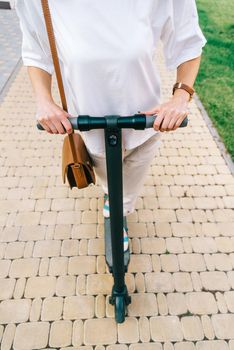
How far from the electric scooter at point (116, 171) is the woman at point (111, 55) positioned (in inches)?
A: 2.4

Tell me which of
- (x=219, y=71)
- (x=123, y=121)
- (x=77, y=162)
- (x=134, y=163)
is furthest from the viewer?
(x=219, y=71)

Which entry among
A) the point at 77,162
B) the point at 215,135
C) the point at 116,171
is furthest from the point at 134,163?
the point at 215,135

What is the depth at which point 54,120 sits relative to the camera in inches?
58.2

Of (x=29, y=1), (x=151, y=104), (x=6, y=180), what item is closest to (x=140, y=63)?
(x=151, y=104)

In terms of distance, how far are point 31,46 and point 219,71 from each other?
488 centimetres

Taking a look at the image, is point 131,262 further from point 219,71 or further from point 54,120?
point 219,71

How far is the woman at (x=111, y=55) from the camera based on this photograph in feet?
4.72

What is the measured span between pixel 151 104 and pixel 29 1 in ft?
2.44

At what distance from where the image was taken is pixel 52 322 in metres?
2.25

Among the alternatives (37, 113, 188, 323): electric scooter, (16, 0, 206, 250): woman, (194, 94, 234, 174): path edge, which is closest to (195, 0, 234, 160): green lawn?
(194, 94, 234, 174): path edge

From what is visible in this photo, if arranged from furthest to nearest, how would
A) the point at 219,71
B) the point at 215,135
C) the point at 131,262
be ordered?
the point at 219,71 → the point at 215,135 → the point at 131,262

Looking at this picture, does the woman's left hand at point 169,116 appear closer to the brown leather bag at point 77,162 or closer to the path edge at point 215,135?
the brown leather bag at point 77,162

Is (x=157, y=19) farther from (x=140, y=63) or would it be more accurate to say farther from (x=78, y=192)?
(x=78, y=192)

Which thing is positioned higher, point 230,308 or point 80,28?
point 80,28
